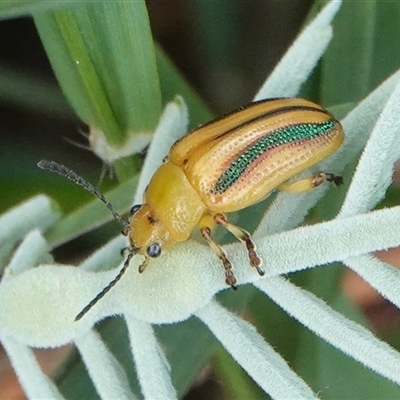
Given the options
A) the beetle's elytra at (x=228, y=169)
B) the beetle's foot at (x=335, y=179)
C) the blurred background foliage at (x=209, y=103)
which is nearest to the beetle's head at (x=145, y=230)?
the beetle's elytra at (x=228, y=169)

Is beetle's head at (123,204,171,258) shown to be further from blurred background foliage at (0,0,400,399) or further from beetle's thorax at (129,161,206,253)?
blurred background foliage at (0,0,400,399)

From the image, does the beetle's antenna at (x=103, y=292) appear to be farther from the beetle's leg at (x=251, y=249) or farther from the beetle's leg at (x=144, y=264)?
the beetle's leg at (x=251, y=249)

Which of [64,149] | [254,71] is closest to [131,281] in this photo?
[64,149]

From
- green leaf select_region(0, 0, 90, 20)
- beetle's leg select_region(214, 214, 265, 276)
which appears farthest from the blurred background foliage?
beetle's leg select_region(214, 214, 265, 276)

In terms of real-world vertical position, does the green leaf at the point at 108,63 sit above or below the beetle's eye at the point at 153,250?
above

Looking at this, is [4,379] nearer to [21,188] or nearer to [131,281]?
[21,188]

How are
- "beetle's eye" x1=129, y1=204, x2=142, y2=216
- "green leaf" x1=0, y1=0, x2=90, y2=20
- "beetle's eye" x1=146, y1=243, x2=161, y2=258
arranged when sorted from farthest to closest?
1. "beetle's eye" x1=129, y1=204, x2=142, y2=216
2. "beetle's eye" x1=146, y1=243, x2=161, y2=258
3. "green leaf" x1=0, y1=0, x2=90, y2=20
